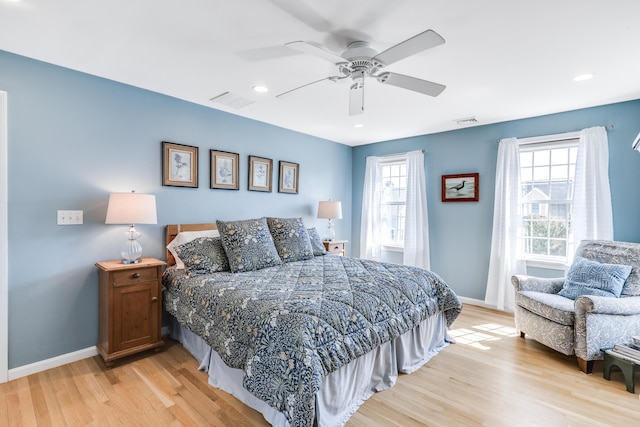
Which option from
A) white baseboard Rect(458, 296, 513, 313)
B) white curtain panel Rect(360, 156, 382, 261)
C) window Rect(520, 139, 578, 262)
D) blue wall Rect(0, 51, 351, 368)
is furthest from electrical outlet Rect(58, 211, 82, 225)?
window Rect(520, 139, 578, 262)

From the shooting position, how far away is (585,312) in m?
2.46

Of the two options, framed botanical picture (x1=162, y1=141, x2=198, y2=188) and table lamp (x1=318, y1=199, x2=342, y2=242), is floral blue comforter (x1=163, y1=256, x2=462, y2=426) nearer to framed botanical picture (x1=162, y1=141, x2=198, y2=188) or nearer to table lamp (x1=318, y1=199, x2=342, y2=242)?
framed botanical picture (x1=162, y1=141, x2=198, y2=188)

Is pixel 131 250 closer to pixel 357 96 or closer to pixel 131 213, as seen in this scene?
pixel 131 213

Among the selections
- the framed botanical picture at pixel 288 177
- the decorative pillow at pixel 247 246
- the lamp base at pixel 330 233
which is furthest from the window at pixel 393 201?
the decorative pillow at pixel 247 246

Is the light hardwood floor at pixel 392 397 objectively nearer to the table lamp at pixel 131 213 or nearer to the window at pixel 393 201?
the table lamp at pixel 131 213

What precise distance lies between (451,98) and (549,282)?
7.02ft

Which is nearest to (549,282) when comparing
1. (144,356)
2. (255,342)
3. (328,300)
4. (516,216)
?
(516,216)

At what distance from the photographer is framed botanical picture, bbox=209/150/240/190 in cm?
362

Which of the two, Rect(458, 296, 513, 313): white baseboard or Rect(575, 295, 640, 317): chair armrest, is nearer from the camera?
Rect(575, 295, 640, 317): chair armrest

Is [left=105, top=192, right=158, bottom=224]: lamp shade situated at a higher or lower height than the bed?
higher

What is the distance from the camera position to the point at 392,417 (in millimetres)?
1965

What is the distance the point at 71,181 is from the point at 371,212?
13.3ft

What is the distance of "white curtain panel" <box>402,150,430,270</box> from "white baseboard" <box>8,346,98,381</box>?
400 centimetres

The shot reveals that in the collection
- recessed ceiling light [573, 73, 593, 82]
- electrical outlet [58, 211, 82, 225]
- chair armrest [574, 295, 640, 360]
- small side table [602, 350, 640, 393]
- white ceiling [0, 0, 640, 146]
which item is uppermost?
recessed ceiling light [573, 73, 593, 82]
